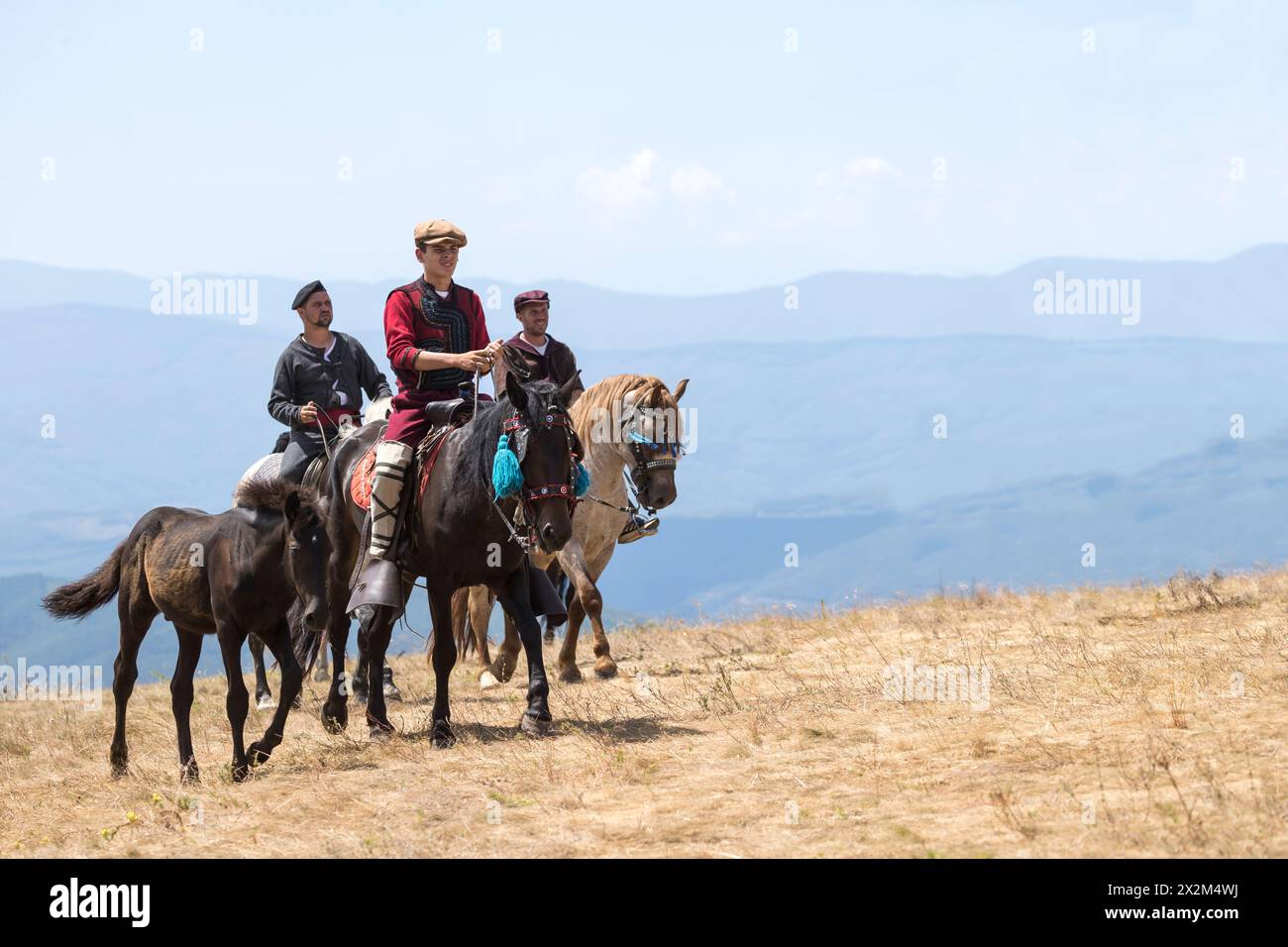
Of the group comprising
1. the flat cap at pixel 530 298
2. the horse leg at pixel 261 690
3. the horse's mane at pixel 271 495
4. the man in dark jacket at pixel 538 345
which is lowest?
the horse leg at pixel 261 690

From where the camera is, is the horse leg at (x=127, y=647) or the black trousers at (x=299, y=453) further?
the black trousers at (x=299, y=453)

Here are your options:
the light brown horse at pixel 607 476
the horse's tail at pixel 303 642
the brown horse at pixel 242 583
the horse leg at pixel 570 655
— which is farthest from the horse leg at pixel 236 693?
the horse leg at pixel 570 655

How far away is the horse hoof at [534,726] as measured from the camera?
936 centimetres

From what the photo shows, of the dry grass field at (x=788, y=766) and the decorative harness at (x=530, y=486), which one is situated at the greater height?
the decorative harness at (x=530, y=486)

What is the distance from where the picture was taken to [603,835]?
21.9ft

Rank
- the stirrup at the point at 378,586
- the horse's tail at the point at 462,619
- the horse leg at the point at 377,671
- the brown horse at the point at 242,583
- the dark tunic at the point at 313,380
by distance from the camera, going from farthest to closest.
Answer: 1. the horse's tail at the point at 462,619
2. the dark tunic at the point at 313,380
3. the horse leg at the point at 377,671
4. the stirrup at the point at 378,586
5. the brown horse at the point at 242,583

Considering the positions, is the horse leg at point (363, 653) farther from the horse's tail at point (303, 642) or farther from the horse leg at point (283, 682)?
the horse leg at point (283, 682)

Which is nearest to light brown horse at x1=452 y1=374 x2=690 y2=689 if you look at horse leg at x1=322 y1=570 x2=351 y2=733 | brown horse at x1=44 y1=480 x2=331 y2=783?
horse leg at x1=322 y1=570 x2=351 y2=733

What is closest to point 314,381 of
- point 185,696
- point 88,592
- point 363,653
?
point 363,653

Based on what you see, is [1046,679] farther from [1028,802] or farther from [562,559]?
[562,559]

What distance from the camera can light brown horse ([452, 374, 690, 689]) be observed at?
40.1ft

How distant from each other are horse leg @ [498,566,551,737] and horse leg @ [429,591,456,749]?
1.39 feet

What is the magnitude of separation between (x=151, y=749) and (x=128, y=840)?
4.02 metres
